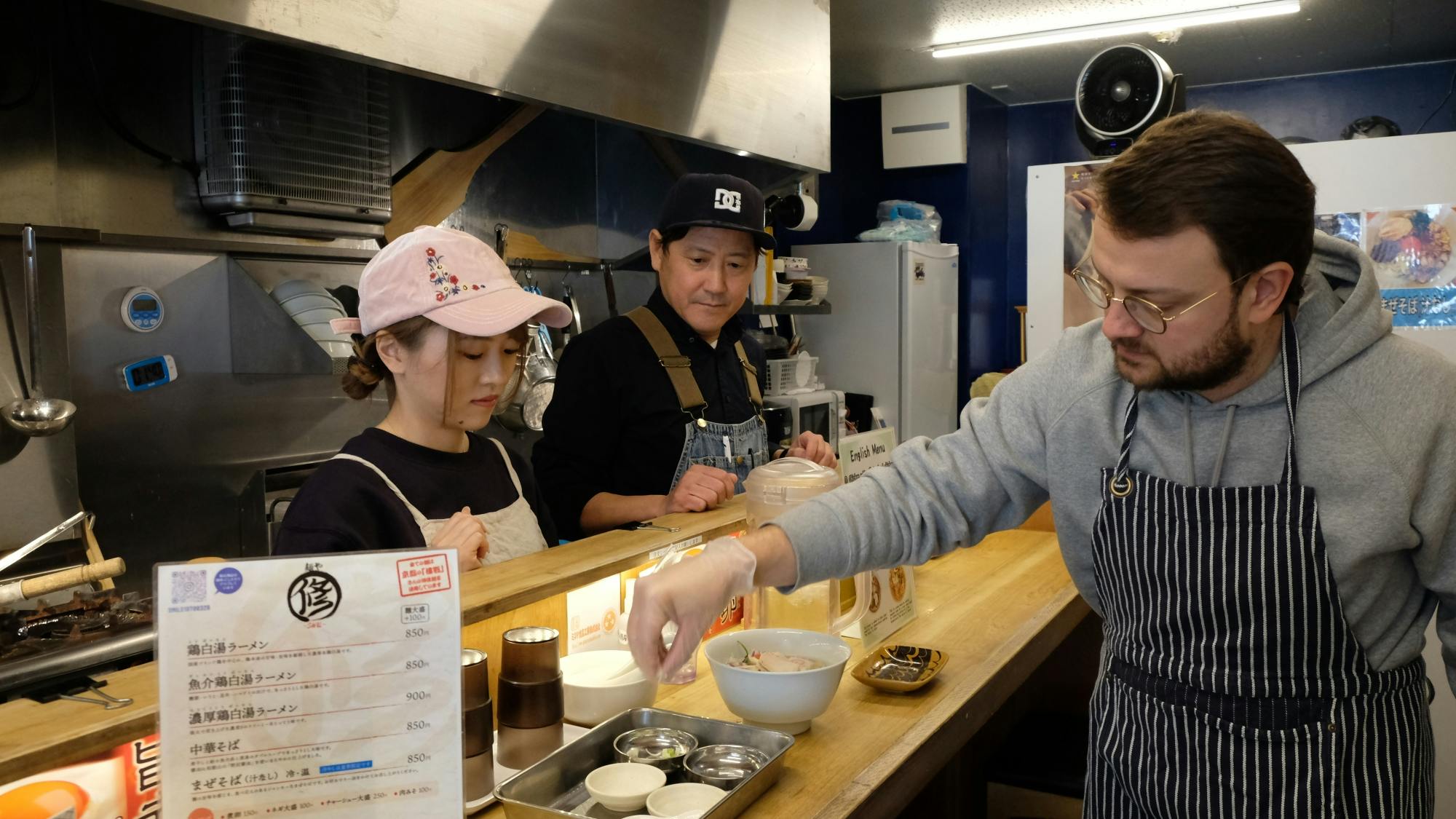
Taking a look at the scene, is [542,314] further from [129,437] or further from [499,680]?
[129,437]

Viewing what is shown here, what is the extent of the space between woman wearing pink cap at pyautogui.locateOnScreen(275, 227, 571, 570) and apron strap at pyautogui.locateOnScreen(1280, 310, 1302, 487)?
3.70ft

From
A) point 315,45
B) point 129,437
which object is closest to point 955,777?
point 315,45

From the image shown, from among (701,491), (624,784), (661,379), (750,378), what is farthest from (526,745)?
(750,378)

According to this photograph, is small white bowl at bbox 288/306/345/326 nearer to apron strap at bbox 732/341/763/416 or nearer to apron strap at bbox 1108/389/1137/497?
apron strap at bbox 732/341/763/416

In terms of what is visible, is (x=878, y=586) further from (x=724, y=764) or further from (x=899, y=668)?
(x=724, y=764)

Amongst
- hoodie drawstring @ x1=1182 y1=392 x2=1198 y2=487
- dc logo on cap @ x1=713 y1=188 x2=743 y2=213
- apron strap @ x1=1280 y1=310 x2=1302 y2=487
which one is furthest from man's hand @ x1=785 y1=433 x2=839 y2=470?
apron strap @ x1=1280 y1=310 x2=1302 y2=487

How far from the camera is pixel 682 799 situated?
1.31 meters

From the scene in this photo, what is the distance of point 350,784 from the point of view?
3.22ft

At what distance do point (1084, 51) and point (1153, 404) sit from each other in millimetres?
5434

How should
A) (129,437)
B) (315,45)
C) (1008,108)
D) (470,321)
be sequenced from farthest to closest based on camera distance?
(1008,108) → (129,437) → (315,45) → (470,321)

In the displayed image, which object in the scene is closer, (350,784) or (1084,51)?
(350,784)

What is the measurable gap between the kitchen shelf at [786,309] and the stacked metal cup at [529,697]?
13.3 feet

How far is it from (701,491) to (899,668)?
62 cm

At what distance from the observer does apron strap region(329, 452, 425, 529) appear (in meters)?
1.74
